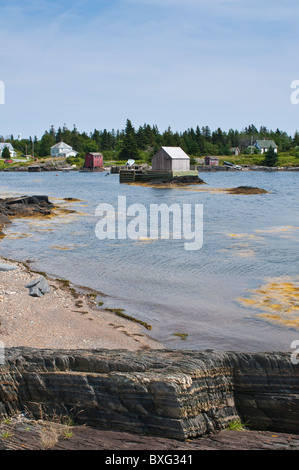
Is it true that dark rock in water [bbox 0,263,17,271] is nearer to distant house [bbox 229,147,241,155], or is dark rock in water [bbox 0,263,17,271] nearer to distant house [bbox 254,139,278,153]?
distant house [bbox 229,147,241,155]

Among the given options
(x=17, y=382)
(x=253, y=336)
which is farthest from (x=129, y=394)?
(x=253, y=336)

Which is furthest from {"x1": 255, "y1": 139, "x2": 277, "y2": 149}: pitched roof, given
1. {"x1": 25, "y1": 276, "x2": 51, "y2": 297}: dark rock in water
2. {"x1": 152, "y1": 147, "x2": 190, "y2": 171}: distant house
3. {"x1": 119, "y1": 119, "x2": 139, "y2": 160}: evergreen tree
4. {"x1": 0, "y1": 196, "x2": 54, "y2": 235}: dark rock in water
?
{"x1": 25, "y1": 276, "x2": 51, "y2": 297}: dark rock in water

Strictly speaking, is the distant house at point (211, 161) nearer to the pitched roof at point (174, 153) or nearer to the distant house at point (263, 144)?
the distant house at point (263, 144)

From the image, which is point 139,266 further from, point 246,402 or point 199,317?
point 246,402

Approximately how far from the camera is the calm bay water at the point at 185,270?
43.0ft

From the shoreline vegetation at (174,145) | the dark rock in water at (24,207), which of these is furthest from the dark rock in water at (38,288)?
the shoreline vegetation at (174,145)

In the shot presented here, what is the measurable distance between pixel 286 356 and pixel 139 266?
14842 millimetres

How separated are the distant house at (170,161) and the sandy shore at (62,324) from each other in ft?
237

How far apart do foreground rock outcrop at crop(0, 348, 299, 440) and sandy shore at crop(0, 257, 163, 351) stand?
4573 mm

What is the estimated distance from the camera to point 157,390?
5.66 m

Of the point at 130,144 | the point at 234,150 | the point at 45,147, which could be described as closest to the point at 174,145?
→ the point at 130,144

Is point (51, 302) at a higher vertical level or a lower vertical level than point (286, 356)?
lower

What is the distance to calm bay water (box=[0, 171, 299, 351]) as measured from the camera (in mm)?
13094

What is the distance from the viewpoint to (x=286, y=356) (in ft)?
21.6
